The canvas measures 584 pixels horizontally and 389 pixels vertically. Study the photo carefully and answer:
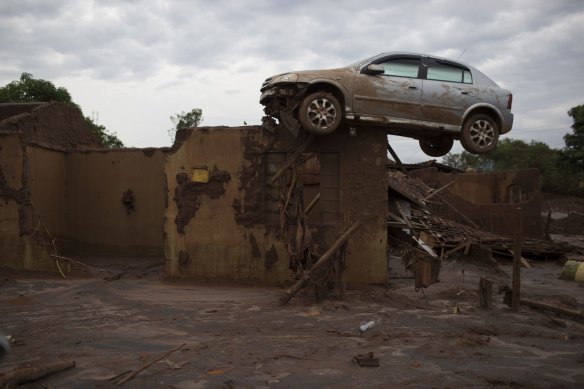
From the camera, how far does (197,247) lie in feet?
33.2

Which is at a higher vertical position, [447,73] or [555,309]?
[447,73]

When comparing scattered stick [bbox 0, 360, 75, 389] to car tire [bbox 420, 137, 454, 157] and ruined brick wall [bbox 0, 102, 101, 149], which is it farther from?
car tire [bbox 420, 137, 454, 157]

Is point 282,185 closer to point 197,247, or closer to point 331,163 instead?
point 331,163

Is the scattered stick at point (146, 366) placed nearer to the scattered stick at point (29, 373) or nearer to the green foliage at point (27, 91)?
the scattered stick at point (29, 373)

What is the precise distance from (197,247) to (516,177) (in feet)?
47.3

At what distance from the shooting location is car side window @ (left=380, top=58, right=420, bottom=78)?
29.5ft

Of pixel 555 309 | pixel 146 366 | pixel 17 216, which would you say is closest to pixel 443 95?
pixel 555 309

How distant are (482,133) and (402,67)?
72.8 inches

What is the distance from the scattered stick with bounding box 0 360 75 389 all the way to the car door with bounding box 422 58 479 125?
22.3 ft

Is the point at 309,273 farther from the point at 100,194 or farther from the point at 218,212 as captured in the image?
the point at 100,194

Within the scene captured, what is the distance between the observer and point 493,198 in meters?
20.6

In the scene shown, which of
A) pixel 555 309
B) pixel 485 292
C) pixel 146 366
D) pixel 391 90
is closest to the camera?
pixel 146 366

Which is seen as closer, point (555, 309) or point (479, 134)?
point (555, 309)

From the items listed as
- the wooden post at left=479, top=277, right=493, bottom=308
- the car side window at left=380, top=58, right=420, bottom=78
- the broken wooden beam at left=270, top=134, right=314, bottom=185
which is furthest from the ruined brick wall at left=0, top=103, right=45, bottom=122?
the wooden post at left=479, top=277, right=493, bottom=308
